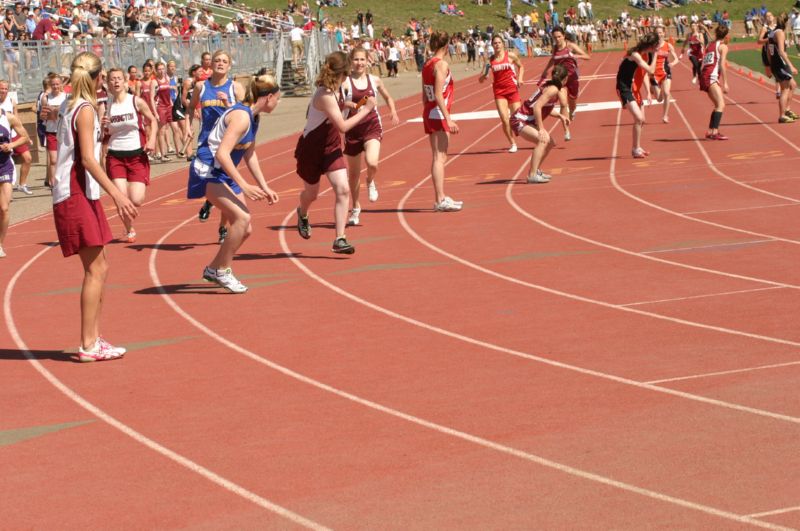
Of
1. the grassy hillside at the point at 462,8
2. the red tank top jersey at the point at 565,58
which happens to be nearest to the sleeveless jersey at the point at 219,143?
the red tank top jersey at the point at 565,58

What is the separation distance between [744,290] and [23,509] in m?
5.70

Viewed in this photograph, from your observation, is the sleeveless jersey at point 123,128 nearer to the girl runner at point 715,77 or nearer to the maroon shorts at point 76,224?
the maroon shorts at point 76,224

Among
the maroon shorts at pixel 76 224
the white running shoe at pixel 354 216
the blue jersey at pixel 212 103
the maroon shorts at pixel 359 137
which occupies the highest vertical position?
the blue jersey at pixel 212 103

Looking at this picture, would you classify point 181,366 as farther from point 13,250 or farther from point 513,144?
point 513,144

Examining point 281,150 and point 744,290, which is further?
point 281,150

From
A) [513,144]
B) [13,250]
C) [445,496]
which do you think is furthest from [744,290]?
[513,144]

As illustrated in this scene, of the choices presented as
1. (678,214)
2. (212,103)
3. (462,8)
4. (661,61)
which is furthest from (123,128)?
(462,8)

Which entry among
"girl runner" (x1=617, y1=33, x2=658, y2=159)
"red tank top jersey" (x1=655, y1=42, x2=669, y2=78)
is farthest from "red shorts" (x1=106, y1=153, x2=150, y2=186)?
"red tank top jersey" (x1=655, y1=42, x2=669, y2=78)

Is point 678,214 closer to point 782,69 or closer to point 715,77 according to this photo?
point 715,77

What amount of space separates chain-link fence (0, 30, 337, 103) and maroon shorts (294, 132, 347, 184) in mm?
15643

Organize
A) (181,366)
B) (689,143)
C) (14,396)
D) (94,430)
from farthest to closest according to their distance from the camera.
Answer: (689,143) < (181,366) < (14,396) < (94,430)

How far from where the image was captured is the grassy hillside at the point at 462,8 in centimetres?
6831

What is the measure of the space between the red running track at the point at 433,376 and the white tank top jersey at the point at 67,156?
1082 mm

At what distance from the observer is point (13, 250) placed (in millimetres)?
14062
